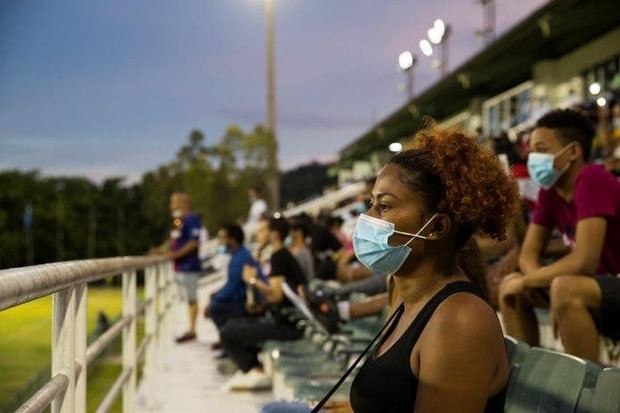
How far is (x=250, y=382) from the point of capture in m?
7.86

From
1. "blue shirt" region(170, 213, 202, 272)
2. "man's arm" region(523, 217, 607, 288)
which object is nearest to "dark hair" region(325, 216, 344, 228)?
"blue shirt" region(170, 213, 202, 272)

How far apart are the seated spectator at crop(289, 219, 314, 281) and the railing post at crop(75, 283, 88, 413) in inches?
240

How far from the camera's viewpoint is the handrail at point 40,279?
1952 millimetres

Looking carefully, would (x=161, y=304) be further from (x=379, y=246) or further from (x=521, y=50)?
(x=521, y=50)

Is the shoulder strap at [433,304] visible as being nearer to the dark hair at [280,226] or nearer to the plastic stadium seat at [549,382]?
the plastic stadium seat at [549,382]

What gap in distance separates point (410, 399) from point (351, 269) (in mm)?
6590

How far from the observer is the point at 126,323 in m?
5.59

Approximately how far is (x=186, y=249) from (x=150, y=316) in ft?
12.6

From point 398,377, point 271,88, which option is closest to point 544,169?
point 398,377

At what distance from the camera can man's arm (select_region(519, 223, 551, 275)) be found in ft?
15.3

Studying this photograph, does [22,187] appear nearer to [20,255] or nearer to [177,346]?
[20,255]

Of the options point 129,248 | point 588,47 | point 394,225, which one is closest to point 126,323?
point 394,225

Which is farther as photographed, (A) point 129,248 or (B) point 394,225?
(A) point 129,248

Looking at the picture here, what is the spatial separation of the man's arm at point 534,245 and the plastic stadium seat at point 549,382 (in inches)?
64.3
